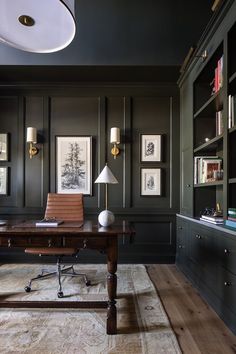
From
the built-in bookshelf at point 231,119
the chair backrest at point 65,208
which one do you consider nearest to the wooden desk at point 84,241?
the built-in bookshelf at point 231,119

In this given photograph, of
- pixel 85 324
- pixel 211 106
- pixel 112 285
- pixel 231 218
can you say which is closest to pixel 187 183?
pixel 211 106

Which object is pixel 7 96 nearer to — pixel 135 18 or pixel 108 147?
pixel 108 147

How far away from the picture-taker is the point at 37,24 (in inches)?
70.9

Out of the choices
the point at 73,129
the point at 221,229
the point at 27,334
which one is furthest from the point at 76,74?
the point at 27,334

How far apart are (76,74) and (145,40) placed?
99cm

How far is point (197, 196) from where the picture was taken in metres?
3.17

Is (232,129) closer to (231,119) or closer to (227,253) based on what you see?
(231,119)

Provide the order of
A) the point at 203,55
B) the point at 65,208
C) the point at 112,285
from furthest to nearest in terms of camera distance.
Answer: the point at 65,208
the point at 203,55
the point at 112,285

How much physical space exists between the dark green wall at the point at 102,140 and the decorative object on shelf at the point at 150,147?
0.23 ft

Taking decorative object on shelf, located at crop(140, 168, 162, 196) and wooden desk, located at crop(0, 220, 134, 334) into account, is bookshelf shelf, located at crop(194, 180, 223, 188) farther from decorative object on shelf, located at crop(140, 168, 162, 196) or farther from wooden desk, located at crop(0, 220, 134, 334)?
wooden desk, located at crop(0, 220, 134, 334)

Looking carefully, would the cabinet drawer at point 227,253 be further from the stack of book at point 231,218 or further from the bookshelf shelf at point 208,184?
the bookshelf shelf at point 208,184

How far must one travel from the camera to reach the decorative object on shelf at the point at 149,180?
3928 millimetres

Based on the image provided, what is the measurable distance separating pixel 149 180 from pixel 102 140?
885mm

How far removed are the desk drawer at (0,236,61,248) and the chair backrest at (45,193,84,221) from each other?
1.02 metres
